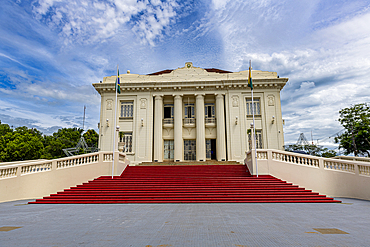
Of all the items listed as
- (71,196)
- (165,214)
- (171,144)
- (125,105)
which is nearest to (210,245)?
(165,214)

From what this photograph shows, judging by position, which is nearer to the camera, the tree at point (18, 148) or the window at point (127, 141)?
the window at point (127, 141)

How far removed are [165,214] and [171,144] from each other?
17368 millimetres

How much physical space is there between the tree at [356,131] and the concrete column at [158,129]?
1959 centimetres

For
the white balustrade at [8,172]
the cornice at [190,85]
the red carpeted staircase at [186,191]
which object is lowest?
the red carpeted staircase at [186,191]

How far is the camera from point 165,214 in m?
6.68

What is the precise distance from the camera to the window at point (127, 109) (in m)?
23.9

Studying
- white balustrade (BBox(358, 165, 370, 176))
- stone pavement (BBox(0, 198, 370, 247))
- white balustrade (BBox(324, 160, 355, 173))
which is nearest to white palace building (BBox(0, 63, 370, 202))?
white balustrade (BBox(324, 160, 355, 173))

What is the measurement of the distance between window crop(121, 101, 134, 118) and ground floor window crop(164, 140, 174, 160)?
15.9 feet

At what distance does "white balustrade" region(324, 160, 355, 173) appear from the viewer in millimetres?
10449

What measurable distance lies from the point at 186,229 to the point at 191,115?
19.5 m

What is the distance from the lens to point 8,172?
33.9ft

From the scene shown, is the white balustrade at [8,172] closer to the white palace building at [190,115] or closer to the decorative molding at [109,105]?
the white palace building at [190,115]

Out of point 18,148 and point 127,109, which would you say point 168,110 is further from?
point 18,148

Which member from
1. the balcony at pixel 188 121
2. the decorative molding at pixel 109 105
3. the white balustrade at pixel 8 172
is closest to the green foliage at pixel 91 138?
the decorative molding at pixel 109 105
